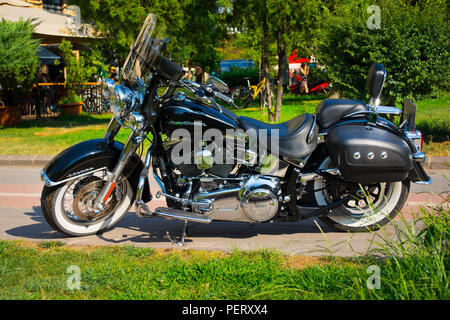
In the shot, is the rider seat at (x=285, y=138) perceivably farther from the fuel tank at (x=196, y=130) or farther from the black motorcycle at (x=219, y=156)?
the fuel tank at (x=196, y=130)

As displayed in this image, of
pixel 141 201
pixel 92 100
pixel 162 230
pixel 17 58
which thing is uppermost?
pixel 17 58

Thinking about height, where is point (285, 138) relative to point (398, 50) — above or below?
below

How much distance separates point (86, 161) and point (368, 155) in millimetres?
2538

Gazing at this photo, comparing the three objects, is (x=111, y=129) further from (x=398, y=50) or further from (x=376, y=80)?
(x=398, y=50)

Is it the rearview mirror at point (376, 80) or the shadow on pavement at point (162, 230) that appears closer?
the rearview mirror at point (376, 80)

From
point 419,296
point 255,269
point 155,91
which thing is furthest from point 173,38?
point 419,296

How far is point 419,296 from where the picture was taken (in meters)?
2.95

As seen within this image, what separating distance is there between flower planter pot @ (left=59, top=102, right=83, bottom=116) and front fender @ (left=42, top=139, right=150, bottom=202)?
14146 millimetres

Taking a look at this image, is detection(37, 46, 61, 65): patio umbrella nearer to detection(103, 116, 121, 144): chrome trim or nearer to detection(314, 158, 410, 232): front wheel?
detection(103, 116, 121, 144): chrome trim

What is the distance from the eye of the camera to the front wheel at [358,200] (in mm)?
4988

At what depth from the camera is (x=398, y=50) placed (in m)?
9.84

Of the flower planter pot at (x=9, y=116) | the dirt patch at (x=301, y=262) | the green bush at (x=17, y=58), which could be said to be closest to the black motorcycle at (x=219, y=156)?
the dirt patch at (x=301, y=262)

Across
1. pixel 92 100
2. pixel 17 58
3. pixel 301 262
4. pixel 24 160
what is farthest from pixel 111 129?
pixel 92 100

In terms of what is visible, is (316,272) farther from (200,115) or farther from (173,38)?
(173,38)
